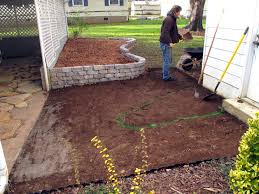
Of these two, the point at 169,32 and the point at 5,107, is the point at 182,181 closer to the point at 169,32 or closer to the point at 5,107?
the point at 5,107

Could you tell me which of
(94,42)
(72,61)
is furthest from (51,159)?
(94,42)

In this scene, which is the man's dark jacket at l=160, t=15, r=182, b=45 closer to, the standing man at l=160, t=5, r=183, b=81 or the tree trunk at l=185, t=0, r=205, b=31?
the standing man at l=160, t=5, r=183, b=81

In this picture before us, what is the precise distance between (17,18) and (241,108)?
8919 mm

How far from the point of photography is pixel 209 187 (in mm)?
2617

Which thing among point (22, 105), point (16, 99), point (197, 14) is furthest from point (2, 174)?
point (197, 14)

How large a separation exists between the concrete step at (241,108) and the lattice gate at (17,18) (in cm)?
832

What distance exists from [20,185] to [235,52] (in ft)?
13.0

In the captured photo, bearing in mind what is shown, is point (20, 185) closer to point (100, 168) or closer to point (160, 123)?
point (100, 168)

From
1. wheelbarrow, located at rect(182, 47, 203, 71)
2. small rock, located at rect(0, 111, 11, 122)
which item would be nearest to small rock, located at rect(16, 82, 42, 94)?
small rock, located at rect(0, 111, 11, 122)

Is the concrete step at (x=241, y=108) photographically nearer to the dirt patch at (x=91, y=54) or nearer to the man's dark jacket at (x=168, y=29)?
the man's dark jacket at (x=168, y=29)

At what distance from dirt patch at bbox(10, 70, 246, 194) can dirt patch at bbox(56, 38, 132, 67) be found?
1.35 metres

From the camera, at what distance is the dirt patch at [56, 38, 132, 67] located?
22.9ft

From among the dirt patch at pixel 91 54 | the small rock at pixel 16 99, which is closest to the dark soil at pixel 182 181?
the small rock at pixel 16 99

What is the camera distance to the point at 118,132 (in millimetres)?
3881
